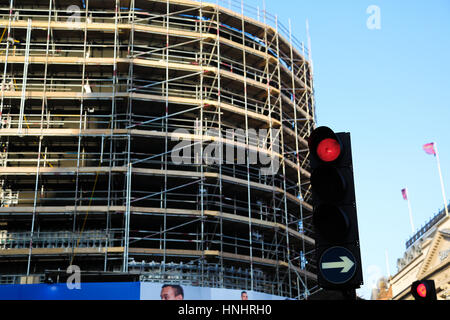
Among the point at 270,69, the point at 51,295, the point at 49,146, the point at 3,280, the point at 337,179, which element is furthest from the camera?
the point at 270,69

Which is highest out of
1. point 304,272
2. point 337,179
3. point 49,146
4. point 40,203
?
point 49,146

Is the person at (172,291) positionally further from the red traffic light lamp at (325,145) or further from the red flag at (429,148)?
the red flag at (429,148)

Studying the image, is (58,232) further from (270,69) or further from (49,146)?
(270,69)

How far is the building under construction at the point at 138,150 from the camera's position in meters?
24.7

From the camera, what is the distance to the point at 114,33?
27.8 metres

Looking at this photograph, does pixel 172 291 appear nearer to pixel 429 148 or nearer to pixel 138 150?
pixel 138 150

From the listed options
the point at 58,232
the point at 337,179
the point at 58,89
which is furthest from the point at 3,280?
the point at 337,179

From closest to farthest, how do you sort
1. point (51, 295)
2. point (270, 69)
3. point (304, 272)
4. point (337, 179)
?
point (337, 179), point (51, 295), point (304, 272), point (270, 69)

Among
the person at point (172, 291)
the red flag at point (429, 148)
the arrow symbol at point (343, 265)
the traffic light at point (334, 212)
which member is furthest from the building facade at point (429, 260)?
the arrow symbol at point (343, 265)

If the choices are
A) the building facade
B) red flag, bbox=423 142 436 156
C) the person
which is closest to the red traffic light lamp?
the person

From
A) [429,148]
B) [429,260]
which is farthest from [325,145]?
[429,260]

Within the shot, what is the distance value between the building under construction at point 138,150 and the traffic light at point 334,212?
65.0 feet

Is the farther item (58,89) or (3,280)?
(58,89)

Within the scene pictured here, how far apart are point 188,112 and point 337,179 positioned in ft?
79.8
